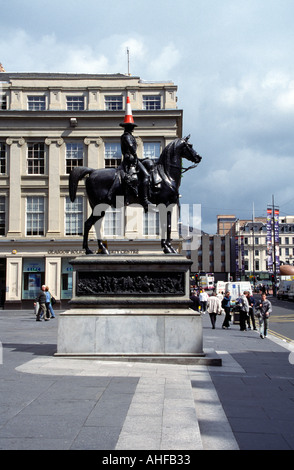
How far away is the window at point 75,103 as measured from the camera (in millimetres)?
41031

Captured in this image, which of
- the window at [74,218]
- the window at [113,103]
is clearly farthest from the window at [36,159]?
the window at [113,103]

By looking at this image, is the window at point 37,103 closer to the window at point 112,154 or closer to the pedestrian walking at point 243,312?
the window at point 112,154

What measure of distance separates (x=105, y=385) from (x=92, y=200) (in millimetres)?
5214

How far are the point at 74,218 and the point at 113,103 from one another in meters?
9.96

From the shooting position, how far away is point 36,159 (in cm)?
4053

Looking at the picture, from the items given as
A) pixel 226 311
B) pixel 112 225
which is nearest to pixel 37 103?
pixel 112 225

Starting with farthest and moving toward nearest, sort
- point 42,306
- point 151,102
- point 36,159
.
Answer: point 151,102 → point 36,159 → point 42,306

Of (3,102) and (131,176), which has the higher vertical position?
(3,102)

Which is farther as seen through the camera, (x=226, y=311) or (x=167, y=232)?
(x=226, y=311)

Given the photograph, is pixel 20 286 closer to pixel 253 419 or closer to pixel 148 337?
pixel 148 337

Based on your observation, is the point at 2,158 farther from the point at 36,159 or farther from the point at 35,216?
the point at 35,216

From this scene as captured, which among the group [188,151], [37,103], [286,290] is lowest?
[286,290]

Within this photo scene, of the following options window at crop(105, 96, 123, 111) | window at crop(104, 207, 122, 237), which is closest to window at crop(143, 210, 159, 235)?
window at crop(104, 207, 122, 237)
